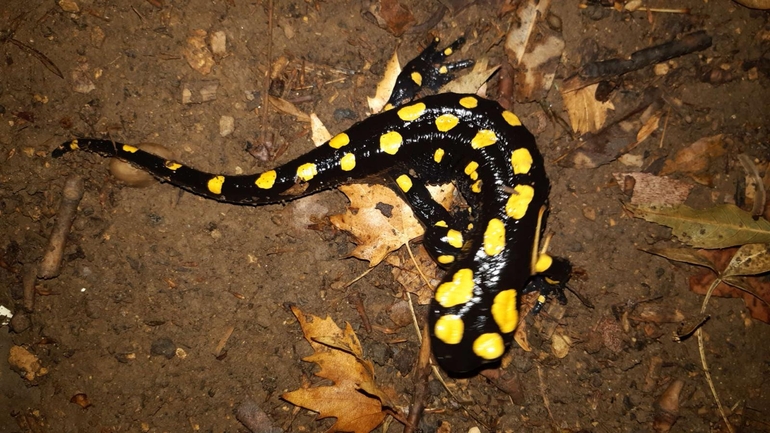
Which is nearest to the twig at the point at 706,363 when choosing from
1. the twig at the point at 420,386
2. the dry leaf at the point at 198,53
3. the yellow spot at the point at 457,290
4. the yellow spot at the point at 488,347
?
the yellow spot at the point at 488,347

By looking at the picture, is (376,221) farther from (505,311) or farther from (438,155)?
(505,311)

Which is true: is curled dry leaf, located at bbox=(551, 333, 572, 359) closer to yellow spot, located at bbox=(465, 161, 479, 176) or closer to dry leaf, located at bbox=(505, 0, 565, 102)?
yellow spot, located at bbox=(465, 161, 479, 176)

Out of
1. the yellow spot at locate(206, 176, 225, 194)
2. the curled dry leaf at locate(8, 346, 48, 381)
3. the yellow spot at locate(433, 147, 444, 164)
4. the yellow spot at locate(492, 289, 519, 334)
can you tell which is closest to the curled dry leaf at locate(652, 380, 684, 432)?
the yellow spot at locate(492, 289, 519, 334)

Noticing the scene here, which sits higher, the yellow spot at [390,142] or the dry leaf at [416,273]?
the yellow spot at [390,142]

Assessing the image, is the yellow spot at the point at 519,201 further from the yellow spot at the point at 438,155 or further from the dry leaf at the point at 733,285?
the dry leaf at the point at 733,285

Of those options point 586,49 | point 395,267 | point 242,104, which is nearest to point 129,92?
point 242,104

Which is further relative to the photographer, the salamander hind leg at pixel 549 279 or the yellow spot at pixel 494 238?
the salamander hind leg at pixel 549 279

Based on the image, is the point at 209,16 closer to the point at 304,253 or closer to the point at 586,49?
the point at 304,253
